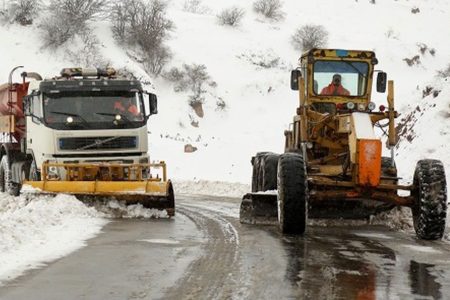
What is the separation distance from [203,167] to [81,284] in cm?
2169

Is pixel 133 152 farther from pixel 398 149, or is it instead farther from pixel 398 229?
pixel 398 149

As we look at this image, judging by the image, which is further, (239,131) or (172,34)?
(172,34)

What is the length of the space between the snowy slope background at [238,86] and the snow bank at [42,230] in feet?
0.08

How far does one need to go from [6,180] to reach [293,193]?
32.0 feet

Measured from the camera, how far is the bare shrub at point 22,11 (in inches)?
1764

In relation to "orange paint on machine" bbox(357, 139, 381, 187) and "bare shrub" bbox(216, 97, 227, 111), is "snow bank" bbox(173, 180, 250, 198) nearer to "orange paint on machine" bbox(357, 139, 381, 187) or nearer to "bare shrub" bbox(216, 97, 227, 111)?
"orange paint on machine" bbox(357, 139, 381, 187)

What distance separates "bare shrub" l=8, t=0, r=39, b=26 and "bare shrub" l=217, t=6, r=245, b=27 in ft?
52.7

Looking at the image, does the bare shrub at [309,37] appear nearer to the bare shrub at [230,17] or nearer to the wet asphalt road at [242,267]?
the bare shrub at [230,17]

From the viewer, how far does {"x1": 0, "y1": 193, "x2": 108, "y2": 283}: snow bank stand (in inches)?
314

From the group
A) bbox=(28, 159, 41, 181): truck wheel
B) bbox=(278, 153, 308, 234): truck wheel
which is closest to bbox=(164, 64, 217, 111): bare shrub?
bbox=(28, 159, 41, 181): truck wheel

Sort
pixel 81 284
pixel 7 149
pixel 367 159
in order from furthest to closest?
pixel 7 149, pixel 367 159, pixel 81 284

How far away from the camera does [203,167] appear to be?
93.5 feet

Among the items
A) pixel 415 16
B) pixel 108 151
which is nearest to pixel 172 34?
pixel 415 16

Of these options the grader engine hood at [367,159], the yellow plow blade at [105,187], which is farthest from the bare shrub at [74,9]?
the grader engine hood at [367,159]
